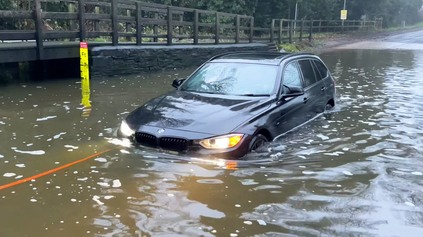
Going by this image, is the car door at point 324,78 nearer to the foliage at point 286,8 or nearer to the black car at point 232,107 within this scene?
the black car at point 232,107

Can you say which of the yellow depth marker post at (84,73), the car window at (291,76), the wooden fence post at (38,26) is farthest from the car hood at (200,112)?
the wooden fence post at (38,26)

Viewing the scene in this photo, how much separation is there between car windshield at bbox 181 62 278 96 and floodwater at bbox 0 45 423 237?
86 centimetres

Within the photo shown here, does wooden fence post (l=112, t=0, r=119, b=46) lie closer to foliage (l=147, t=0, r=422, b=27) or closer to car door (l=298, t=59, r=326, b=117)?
car door (l=298, t=59, r=326, b=117)

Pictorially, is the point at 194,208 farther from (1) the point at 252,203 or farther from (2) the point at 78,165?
(2) the point at 78,165

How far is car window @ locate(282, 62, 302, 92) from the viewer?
688 cm

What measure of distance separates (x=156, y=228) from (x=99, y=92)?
763cm

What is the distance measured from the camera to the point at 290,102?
681 centimetres

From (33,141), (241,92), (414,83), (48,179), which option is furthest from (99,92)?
(414,83)

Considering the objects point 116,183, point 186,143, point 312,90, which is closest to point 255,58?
point 312,90

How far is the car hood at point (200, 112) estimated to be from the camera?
556 centimetres

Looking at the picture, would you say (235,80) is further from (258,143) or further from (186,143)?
(186,143)

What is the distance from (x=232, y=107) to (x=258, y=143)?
58 centimetres

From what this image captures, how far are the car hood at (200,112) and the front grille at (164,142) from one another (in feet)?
0.48

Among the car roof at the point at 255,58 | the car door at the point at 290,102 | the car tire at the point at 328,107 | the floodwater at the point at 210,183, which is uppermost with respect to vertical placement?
the car roof at the point at 255,58
